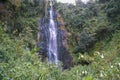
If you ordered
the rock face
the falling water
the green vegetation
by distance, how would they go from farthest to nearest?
1. the rock face
2. the falling water
3. the green vegetation

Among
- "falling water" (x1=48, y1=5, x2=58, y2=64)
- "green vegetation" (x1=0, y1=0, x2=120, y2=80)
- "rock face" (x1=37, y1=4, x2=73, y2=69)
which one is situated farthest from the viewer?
"rock face" (x1=37, y1=4, x2=73, y2=69)

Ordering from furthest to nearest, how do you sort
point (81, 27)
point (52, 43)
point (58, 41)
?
point (81, 27) → point (58, 41) → point (52, 43)

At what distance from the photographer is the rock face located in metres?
19.0

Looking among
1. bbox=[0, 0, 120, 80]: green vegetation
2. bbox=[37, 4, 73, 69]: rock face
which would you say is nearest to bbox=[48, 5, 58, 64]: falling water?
bbox=[37, 4, 73, 69]: rock face

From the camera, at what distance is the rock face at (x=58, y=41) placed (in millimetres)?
18969

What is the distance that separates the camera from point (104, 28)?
20594mm

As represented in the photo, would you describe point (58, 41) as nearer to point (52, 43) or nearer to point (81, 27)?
point (52, 43)

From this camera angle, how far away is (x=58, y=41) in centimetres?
1997

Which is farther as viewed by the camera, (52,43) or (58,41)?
(58,41)

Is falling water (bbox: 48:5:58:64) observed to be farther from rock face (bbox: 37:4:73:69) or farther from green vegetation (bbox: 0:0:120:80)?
green vegetation (bbox: 0:0:120:80)

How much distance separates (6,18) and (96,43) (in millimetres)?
8618

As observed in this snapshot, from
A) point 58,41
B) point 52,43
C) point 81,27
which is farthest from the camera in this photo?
point 81,27

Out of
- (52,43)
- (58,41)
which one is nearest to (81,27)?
(58,41)

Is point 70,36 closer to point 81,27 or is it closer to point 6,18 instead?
point 81,27
